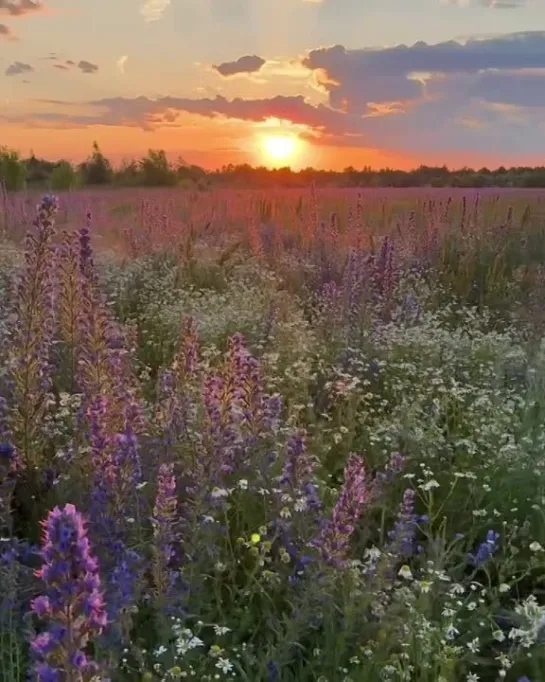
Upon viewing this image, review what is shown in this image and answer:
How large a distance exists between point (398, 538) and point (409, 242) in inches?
274

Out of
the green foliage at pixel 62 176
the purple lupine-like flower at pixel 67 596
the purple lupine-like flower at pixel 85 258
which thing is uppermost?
the green foliage at pixel 62 176

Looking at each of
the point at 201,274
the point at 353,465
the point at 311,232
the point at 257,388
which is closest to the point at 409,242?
the point at 311,232

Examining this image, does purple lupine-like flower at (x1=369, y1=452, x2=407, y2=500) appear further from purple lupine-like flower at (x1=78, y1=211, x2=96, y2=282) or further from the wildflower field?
purple lupine-like flower at (x1=78, y1=211, x2=96, y2=282)

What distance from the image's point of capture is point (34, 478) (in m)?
3.63

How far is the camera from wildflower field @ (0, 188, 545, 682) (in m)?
2.60

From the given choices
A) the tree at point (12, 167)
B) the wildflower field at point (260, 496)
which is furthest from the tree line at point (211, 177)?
the wildflower field at point (260, 496)

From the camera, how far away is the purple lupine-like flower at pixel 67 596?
1541 mm

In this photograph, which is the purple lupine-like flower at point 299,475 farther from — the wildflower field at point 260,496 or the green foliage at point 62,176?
the green foliage at point 62,176

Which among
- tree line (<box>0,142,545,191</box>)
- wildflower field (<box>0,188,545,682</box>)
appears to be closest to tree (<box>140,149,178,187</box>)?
tree line (<box>0,142,545,191</box>)

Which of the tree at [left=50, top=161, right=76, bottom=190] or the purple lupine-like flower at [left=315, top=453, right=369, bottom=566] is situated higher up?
the tree at [left=50, top=161, right=76, bottom=190]

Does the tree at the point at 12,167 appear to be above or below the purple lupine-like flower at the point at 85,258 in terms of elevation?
above

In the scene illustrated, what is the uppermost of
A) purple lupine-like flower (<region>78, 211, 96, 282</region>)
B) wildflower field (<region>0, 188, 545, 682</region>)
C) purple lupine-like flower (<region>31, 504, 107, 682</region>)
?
purple lupine-like flower (<region>78, 211, 96, 282</region>)

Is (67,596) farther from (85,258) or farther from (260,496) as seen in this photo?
(85,258)

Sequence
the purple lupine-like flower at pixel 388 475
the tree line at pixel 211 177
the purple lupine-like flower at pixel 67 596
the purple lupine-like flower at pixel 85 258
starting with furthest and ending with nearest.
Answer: the tree line at pixel 211 177
the purple lupine-like flower at pixel 85 258
the purple lupine-like flower at pixel 388 475
the purple lupine-like flower at pixel 67 596
